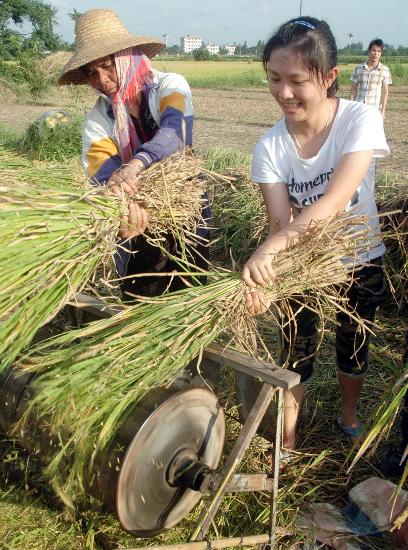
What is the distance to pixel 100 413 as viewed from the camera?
161 cm

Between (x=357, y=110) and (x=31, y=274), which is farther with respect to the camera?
(x=357, y=110)

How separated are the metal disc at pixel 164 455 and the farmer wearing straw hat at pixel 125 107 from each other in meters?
0.63

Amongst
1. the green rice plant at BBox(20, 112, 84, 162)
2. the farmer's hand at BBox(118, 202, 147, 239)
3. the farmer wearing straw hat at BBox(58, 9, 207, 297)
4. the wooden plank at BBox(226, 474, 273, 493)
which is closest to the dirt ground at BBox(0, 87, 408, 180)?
the green rice plant at BBox(20, 112, 84, 162)

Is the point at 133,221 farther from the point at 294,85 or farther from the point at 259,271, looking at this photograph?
the point at 294,85

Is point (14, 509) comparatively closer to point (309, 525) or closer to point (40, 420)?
point (40, 420)

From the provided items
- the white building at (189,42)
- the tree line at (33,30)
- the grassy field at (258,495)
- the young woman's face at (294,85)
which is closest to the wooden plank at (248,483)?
the grassy field at (258,495)

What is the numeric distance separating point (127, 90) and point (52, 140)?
879 centimetres

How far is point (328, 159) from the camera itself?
193 cm

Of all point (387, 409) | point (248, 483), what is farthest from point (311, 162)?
point (248, 483)

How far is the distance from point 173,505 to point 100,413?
0.50 metres

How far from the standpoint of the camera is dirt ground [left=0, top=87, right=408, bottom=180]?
12.1 metres

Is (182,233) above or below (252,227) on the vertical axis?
above

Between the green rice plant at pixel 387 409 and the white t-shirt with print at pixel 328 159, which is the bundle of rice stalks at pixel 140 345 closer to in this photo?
the white t-shirt with print at pixel 328 159

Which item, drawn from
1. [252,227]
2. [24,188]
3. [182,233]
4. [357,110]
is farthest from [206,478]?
[252,227]
